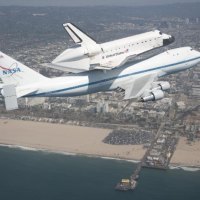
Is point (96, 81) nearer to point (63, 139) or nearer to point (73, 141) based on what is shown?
point (73, 141)

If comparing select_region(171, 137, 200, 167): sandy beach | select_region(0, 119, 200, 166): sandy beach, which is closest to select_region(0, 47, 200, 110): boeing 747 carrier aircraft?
select_region(171, 137, 200, 167): sandy beach

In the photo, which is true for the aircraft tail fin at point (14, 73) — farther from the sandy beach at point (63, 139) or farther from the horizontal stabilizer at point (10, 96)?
the sandy beach at point (63, 139)

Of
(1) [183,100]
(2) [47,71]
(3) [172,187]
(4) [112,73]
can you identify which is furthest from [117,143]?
(2) [47,71]

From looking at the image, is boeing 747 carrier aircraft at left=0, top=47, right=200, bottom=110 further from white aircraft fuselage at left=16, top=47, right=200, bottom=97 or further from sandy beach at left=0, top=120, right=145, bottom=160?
sandy beach at left=0, top=120, right=145, bottom=160

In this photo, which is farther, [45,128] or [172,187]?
[45,128]

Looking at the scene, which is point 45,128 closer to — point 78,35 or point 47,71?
point 47,71

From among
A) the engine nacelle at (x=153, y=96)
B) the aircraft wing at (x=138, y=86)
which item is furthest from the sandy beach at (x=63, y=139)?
the engine nacelle at (x=153, y=96)
